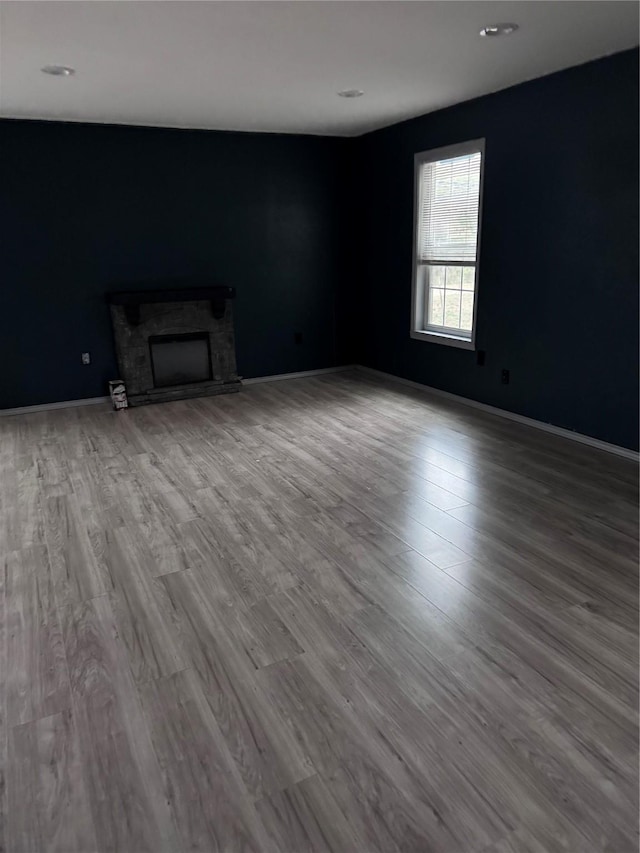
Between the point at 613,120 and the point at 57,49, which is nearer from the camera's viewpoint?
the point at 57,49

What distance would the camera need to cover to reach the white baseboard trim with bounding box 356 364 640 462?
3.96m

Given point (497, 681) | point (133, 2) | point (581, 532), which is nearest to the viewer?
point (497, 681)

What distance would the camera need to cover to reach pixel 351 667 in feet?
6.73

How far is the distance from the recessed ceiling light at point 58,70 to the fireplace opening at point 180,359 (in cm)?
234

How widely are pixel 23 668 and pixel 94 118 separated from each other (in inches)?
179

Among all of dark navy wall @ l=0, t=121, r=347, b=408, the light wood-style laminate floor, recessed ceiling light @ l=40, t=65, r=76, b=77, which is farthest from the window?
recessed ceiling light @ l=40, t=65, r=76, b=77

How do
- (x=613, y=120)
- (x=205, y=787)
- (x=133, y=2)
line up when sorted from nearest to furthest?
(x=205, y=787) < (x=133, y=2) < (x=613, y=120)

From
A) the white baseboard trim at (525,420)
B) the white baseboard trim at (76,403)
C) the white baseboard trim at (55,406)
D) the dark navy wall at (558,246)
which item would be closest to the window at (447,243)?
the dark navy wall at (558,246)

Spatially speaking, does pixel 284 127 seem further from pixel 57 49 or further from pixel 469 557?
pixel 469 557

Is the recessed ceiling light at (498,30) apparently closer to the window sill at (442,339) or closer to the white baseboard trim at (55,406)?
the window sill at (442,339)

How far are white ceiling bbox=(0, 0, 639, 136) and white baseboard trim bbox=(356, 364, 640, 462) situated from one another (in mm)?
2393

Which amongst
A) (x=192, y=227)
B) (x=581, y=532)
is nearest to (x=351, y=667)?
(x=581, y=532)

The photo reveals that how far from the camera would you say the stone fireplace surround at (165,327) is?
17.9 ft

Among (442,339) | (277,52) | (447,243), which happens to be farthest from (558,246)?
(277,52)
